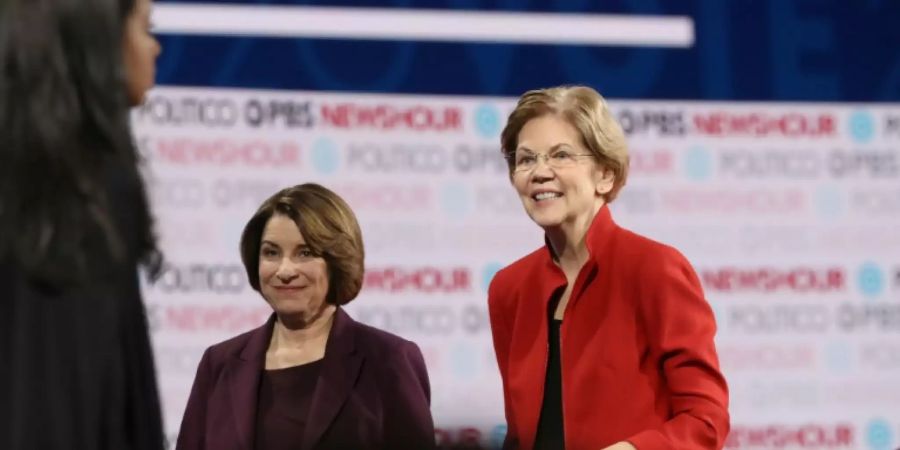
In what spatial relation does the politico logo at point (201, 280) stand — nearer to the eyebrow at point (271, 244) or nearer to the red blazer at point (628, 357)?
the eyebrow at point (271, 244)

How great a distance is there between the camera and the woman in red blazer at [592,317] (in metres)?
2.71

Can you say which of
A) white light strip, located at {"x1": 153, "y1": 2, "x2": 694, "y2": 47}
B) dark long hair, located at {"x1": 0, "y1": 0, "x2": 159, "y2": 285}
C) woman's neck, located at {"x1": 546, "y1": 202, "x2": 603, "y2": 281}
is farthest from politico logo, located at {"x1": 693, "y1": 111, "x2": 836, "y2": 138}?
dark long hair, located at {"x1": 0, "y1": 0, "x2": 159, "y2": 285}

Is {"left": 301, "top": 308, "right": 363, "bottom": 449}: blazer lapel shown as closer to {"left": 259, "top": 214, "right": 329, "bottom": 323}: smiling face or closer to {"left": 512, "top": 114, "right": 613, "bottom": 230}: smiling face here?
{"left": 259, "top": 214, "right": 329, "bottom": 323}: smiling face

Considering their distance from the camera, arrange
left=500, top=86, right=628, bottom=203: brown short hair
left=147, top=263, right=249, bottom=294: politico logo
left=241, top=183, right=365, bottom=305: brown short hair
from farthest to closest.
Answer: left=147, top=263, right=249, bottom=294: politico logo → left=241, top=183, right=365, bottom=305: brown short hair → left=500, top=86, right=628, bottom=203: brown short hair

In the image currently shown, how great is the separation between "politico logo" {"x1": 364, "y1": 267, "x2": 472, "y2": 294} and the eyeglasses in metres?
1.67

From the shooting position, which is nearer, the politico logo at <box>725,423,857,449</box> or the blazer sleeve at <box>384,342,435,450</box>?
the blazer sleeve at <box>384,342,435,450</box>

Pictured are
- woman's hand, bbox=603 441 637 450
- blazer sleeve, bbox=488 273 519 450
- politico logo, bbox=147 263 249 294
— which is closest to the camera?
woman's hand, bbox=603 441 637 450

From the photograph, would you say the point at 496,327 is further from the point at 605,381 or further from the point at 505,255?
the point at 505,255

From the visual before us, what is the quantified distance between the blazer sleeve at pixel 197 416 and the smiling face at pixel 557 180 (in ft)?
3.18

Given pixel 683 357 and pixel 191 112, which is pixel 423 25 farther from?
pixel 683 357

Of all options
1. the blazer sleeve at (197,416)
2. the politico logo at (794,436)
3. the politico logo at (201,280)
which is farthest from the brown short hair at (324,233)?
the politico logo at (794,436)

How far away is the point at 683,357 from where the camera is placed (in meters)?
2.69

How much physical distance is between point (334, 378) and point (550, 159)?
0.79m

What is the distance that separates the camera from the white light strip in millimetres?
4570
